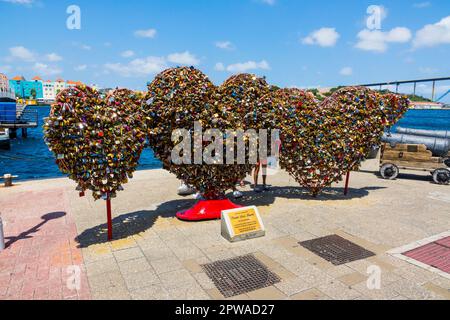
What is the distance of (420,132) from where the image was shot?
50.0 ft

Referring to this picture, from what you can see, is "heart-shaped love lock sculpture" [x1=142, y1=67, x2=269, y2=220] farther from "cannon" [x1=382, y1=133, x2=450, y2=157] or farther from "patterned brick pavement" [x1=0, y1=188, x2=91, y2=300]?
"cannon" [x1=382, y1=133, x2=450, y2=157]

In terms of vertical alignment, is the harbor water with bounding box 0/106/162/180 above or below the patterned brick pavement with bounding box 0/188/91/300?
below

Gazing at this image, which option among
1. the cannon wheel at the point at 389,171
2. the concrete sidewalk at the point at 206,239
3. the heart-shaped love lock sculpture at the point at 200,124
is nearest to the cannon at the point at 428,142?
the cannon wheel at the point at 389,171

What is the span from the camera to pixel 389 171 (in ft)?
43.8

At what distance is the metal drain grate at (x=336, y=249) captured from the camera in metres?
6.02

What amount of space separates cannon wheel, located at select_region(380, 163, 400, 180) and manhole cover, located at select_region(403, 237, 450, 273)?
688 cm

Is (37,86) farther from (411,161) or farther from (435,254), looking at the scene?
(435,254)

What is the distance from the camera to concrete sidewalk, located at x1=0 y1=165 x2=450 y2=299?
497 centimetres

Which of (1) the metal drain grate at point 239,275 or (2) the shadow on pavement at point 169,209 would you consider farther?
(2) the shadow on pavement at point 169,209

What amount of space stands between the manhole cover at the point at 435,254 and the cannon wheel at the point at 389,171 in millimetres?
6881

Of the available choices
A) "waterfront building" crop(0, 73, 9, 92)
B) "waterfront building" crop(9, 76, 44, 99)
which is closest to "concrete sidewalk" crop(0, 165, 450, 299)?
"waterfront building" crop(0, 73, 9, 92)

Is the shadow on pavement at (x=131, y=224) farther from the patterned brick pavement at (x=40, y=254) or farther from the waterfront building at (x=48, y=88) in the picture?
→ the waterfront building at (x=48, y=88)
